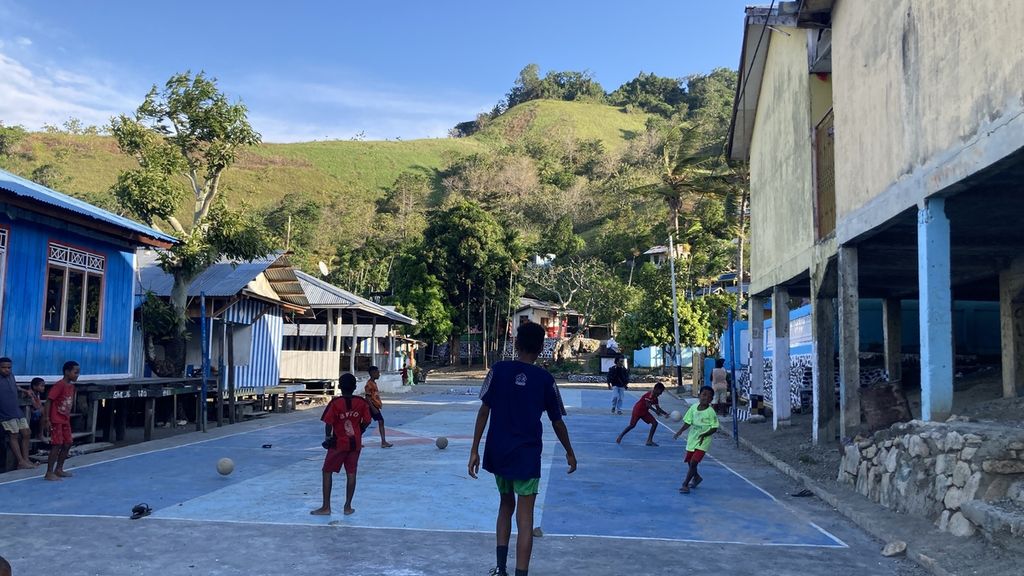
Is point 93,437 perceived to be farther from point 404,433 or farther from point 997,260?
point 997,260

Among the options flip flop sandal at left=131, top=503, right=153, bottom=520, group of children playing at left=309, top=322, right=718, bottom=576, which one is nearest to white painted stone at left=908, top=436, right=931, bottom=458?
group of children playing at left=309, top=322, right=718, bottom=576

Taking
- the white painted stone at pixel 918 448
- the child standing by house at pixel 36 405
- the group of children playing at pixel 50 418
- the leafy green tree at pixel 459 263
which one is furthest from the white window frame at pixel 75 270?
the leafy green tree at pixel 459 263

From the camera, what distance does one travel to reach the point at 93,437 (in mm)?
14648

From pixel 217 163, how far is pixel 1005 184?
16.8 meters

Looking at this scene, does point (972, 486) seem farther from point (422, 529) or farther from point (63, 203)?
point (63, 203)

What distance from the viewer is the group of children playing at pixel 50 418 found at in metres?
10.8

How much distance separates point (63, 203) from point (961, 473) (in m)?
13.9

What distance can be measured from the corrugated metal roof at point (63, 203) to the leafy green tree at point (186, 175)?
161 cm

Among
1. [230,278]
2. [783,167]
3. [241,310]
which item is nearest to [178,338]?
[230,278]

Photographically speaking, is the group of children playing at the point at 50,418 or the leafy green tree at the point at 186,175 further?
the leafy green tree at the point at 186,175

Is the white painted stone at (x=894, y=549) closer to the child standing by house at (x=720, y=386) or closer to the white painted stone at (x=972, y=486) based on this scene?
the white painted stone at (x=972, y=486)

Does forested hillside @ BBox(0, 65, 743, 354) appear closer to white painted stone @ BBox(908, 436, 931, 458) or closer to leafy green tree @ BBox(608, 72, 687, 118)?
leafy green tree @ BBox(608, 72, 687, 118)

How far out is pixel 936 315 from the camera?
9141 mm

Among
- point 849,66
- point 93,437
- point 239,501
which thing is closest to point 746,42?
point 849,66
